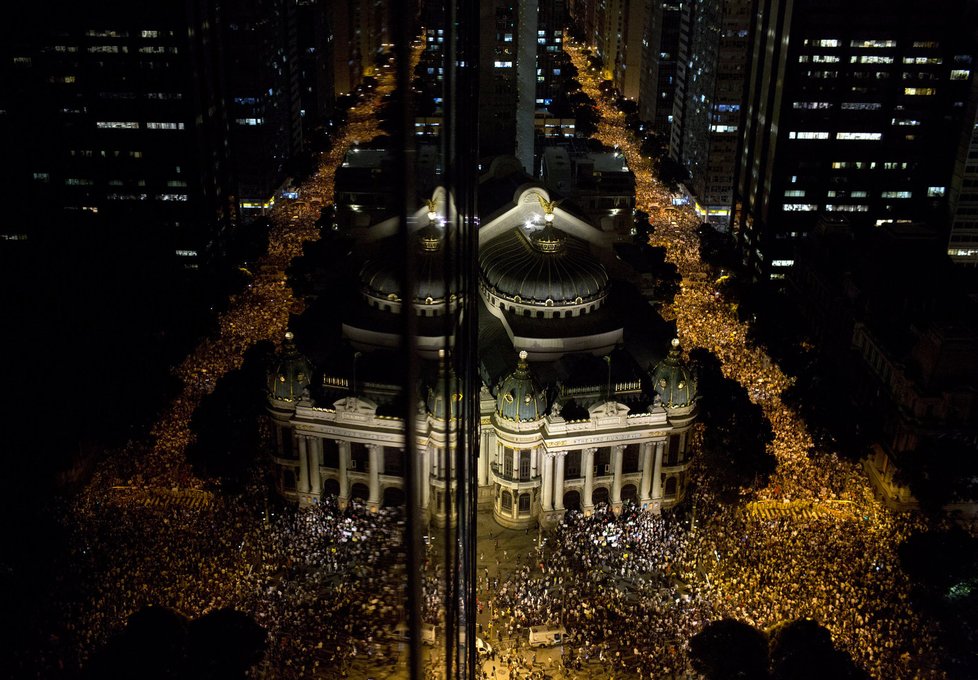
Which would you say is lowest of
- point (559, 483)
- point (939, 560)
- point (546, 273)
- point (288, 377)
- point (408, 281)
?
point (559, 483)

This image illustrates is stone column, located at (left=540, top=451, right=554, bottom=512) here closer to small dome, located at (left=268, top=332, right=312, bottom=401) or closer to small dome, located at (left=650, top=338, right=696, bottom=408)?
small dome, located at (left=650, top=338, right=696, bottom=408)

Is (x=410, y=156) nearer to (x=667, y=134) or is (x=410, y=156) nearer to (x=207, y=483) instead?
(x=207, y=483)

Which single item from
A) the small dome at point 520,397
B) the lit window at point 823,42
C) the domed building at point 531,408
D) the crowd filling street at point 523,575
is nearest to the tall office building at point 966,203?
the lit window at point 823,42

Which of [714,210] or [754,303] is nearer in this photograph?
[754,303]

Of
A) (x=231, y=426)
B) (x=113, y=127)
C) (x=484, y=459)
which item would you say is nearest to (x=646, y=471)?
(x=484, y=459)

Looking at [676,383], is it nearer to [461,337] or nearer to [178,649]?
[178,649]

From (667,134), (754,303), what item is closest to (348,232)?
(754,303)

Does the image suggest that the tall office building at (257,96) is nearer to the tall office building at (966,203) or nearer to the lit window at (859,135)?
the lit window at (859,135)
